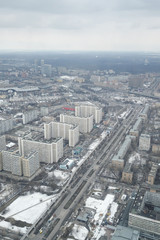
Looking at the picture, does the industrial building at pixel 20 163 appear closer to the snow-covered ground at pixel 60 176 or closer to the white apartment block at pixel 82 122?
the snow-covered ground at pixel 60 176

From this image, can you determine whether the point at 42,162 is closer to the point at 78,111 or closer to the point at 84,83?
the point at 78,111

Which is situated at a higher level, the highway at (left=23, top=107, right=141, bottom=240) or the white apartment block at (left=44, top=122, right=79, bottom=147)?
the white apartment block at (left=44, top=122, right=79, bottom=147)

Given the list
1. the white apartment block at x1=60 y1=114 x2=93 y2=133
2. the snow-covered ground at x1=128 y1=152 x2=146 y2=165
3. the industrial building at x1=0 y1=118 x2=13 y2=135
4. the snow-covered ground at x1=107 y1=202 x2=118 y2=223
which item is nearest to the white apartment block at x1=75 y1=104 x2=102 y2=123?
the white apartment block at x1=60 y1=114 x2=93 y2=133

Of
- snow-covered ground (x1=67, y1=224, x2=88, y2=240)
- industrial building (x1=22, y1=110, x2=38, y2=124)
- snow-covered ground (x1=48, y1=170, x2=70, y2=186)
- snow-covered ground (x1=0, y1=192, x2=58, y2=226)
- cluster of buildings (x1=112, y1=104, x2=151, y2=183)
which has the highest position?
industrial building (x1=22, y1=110, x2=38, y2=124)

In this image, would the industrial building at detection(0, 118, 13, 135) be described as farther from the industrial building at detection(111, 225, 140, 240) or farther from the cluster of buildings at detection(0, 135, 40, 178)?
the industrial building at detection(111, 225, 140, 240)

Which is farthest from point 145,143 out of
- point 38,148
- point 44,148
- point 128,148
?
point 38,148

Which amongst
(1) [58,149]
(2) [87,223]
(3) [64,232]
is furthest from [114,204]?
(1) [58,149]

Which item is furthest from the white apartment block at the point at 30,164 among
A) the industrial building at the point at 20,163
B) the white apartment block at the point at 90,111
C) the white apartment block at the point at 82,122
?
Answer: the white apartment block at the point at 90,111
